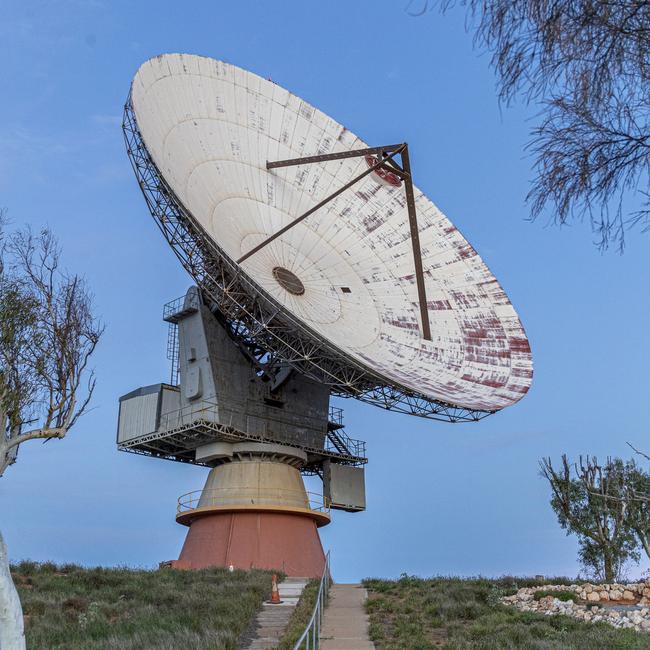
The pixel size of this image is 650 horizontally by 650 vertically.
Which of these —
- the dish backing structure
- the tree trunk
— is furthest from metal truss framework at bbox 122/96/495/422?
the tree trunk

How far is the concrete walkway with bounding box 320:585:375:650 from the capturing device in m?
16.1

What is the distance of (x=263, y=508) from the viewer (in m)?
32.2

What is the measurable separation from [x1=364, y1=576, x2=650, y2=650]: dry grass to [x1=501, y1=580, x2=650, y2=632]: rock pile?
2.03 feet

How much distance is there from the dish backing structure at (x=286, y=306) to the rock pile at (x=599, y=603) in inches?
268

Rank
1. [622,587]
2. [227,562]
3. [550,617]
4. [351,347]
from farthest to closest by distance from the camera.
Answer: [227,562] < [351,347] < [622,587] < [550,617]

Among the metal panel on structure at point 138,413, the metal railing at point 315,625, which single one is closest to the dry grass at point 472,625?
the metal railing at point 315,625

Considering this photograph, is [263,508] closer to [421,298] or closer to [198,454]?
[198,454]

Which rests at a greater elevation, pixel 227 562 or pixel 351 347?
pixel 351 347

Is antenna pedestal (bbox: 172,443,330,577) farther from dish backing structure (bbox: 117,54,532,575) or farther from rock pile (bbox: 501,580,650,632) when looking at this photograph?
rock pile (bbox: 501,580,650,632)

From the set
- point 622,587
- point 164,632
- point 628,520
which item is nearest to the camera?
point 164,632

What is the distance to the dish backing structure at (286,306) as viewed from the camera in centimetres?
2684

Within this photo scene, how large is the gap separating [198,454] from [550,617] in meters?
18.7

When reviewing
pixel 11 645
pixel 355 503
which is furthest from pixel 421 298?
pixel 11 645

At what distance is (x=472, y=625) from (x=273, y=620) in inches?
168
